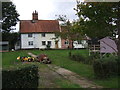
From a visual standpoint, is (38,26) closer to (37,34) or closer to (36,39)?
(37,34)

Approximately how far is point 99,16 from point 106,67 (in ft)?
11.2

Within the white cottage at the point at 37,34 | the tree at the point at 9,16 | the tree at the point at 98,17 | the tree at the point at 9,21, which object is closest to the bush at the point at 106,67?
the tree at the point at 98,17

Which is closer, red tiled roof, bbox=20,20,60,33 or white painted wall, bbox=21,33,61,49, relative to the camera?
white painted wall, bbox=21,33,61,49

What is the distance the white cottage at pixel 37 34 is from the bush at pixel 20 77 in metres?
44.4

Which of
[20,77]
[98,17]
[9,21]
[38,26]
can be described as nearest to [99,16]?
[98,17]

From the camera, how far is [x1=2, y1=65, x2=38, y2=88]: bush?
Answer: 298 inches

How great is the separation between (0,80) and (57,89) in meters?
2.35

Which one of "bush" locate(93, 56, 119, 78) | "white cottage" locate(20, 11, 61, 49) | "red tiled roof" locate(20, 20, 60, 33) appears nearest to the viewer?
"bush" locate(93, 56, 119, 78)

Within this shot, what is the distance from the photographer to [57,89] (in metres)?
8.72

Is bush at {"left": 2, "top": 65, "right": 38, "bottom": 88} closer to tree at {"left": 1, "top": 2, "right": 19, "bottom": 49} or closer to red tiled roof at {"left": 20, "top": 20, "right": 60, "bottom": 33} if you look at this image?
tree at {"left": 1, "top": 2, "right": 19, "bottom": 49}

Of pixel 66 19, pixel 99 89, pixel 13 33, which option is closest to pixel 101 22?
pixel 99 89

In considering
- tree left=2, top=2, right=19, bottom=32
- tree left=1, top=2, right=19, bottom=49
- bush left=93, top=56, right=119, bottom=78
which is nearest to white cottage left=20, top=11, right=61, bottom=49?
tree left=1, top=2, right=19, bottom=49

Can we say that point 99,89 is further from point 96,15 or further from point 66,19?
point 66,19

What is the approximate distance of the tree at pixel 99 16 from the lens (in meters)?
12.8
